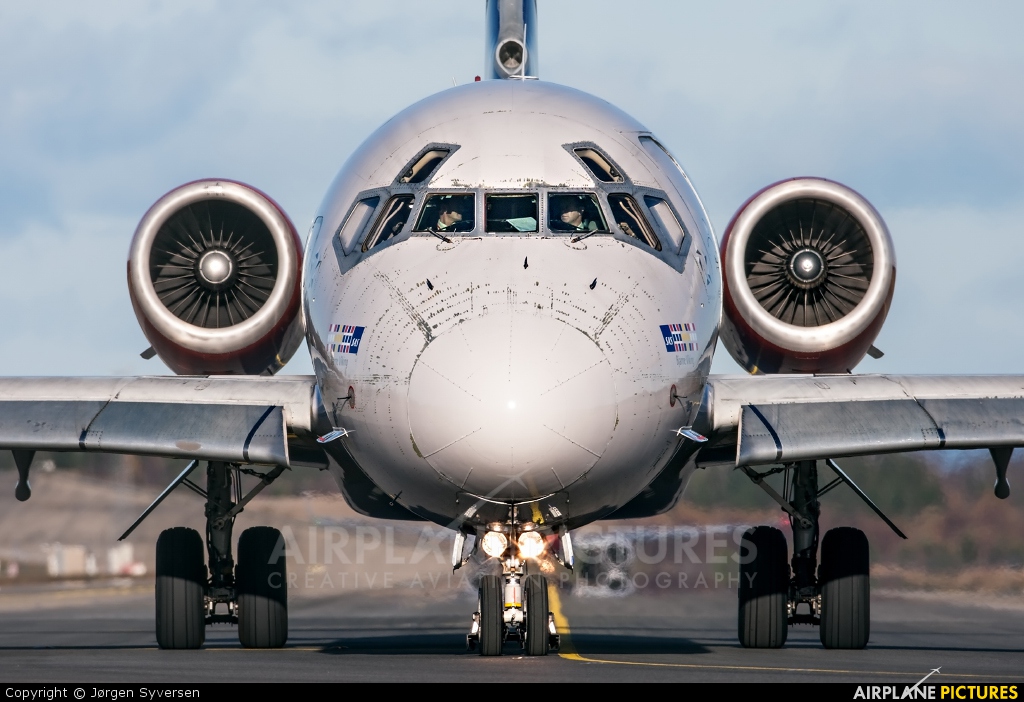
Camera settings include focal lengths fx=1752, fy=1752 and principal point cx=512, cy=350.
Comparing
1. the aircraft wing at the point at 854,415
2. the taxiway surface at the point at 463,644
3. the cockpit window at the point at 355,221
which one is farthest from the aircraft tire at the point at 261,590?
the aircraft wing at the point at 854,415

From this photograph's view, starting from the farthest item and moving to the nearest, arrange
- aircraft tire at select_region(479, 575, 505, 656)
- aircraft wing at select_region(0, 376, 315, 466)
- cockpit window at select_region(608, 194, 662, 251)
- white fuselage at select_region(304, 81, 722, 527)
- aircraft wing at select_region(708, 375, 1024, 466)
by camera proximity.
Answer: aircraft wing at select_region(0, 376, 315, 466) < aircraft wing at select_region(708, 375, 1024, 466) < cockpit window at select_region(608, 194, 662, 251) < aircraft tire at select_region(479, 575, 505, 656) < white fuselage at select_region(304, 81, 722, 527)

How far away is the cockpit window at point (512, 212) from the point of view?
13.0 meters

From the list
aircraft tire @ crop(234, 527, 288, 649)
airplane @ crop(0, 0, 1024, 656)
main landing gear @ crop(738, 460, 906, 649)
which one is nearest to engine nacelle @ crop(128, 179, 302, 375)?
airplane @ crop(0, 0, 1024, 656)

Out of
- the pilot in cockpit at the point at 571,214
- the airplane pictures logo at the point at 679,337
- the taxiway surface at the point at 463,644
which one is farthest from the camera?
the pilot in cockpit at the point at 571,214

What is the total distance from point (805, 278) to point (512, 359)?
6.73m

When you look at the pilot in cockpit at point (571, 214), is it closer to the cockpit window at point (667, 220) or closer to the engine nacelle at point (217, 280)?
the cockpit window at point (667, 220)

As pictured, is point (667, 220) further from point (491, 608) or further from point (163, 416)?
point (163, 416)

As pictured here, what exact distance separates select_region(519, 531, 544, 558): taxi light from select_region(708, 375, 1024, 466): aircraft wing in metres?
2.04

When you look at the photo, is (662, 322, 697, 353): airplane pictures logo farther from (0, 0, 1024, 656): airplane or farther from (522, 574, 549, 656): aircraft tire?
(522, 574, 549, 656): aircraft tire

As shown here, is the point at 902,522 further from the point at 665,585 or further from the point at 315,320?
the point at 315,320

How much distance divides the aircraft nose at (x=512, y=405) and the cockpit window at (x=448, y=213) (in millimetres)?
1670

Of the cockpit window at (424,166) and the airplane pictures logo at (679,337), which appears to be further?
the cockpit window at (424,166)

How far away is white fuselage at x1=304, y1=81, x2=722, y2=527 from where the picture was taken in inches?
447

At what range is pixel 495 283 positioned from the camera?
11.9 m
